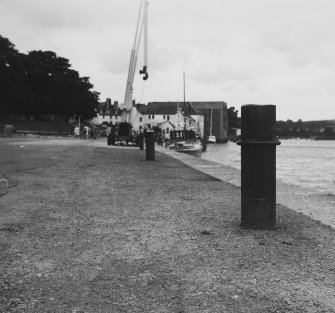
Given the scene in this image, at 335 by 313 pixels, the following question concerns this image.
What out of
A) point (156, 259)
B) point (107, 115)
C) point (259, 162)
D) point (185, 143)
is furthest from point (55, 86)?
point (156, 259)

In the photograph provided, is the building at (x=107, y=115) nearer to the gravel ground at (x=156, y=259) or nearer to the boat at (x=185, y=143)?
the boat at (x=185, y=143)

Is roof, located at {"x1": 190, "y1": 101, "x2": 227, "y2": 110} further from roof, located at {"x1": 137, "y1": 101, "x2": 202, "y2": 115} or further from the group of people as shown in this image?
the group of people

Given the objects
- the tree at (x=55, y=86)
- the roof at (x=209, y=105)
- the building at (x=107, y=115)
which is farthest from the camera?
the building at (x=107, y=115)

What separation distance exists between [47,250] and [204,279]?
158cm

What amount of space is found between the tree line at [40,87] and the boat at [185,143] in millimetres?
30360

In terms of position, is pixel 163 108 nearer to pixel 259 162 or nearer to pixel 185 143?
pixel 185 143

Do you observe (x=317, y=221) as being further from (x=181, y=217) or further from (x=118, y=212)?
(x=118, y=212)

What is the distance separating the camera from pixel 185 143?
55750mm

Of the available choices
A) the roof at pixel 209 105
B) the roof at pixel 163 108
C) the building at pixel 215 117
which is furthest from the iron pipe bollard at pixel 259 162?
the roof at pixel 209 105

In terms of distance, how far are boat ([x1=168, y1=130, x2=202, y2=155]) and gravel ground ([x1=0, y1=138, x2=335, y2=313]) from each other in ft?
157

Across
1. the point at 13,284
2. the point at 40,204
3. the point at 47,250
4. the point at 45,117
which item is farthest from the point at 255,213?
the point at 45,117

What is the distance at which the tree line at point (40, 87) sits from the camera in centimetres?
7281

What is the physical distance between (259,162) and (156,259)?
1.81m

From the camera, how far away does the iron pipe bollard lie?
5039 mm
